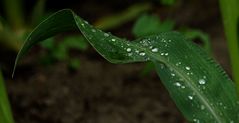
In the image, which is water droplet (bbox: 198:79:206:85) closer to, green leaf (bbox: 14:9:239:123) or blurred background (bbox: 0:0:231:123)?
green leaf (bbox: 14:9:239:123)

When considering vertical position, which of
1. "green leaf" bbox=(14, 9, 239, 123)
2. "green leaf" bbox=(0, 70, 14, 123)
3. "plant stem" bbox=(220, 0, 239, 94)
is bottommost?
"green leaf" bbox=(0, 70, 14, 123)

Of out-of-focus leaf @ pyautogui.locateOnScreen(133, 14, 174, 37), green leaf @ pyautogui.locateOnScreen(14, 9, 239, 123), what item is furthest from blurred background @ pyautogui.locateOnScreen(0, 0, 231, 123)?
green leaf @ pyautogui.locateOnScreen(14, 9, 239, 123)

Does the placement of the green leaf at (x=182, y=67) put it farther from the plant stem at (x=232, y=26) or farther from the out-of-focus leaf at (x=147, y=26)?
the out-of-focus leaf at (x=147, y=26)

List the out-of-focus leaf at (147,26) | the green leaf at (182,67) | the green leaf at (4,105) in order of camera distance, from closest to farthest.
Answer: the green leaf at (182,67) < the green leaf at (4,105) < the out-of-focus leaf at (147,26)

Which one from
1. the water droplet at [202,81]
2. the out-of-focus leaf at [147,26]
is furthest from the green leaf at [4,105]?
the out-of-focus leaf at [147,26]

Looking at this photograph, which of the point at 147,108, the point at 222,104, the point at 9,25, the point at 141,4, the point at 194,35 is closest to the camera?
the point at 222,104

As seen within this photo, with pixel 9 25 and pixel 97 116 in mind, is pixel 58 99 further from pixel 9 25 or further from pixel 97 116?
pixel 9 25

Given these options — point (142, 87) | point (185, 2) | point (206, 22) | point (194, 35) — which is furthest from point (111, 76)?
point (185, 2)
